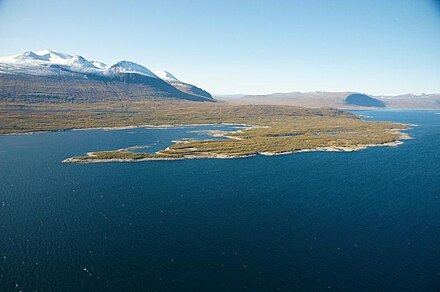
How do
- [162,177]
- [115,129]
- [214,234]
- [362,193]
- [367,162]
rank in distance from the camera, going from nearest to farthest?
1. [214,234]
2. [362,193]
3. [162,177]
4. [367,162]
5. [115,129]

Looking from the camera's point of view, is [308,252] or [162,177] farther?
[162,177]

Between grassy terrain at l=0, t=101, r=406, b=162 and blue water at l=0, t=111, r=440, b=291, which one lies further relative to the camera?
grassy terrain at l=0, t=101, r=406, b=162

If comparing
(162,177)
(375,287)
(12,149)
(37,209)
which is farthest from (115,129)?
(375,287)

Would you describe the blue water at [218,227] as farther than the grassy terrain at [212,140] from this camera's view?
No

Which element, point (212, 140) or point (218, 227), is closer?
point (218, 227)

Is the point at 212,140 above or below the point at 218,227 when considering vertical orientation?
above

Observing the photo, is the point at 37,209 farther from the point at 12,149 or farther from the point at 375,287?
the point at 12,149

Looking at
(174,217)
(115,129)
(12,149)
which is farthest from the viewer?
(115,129)
